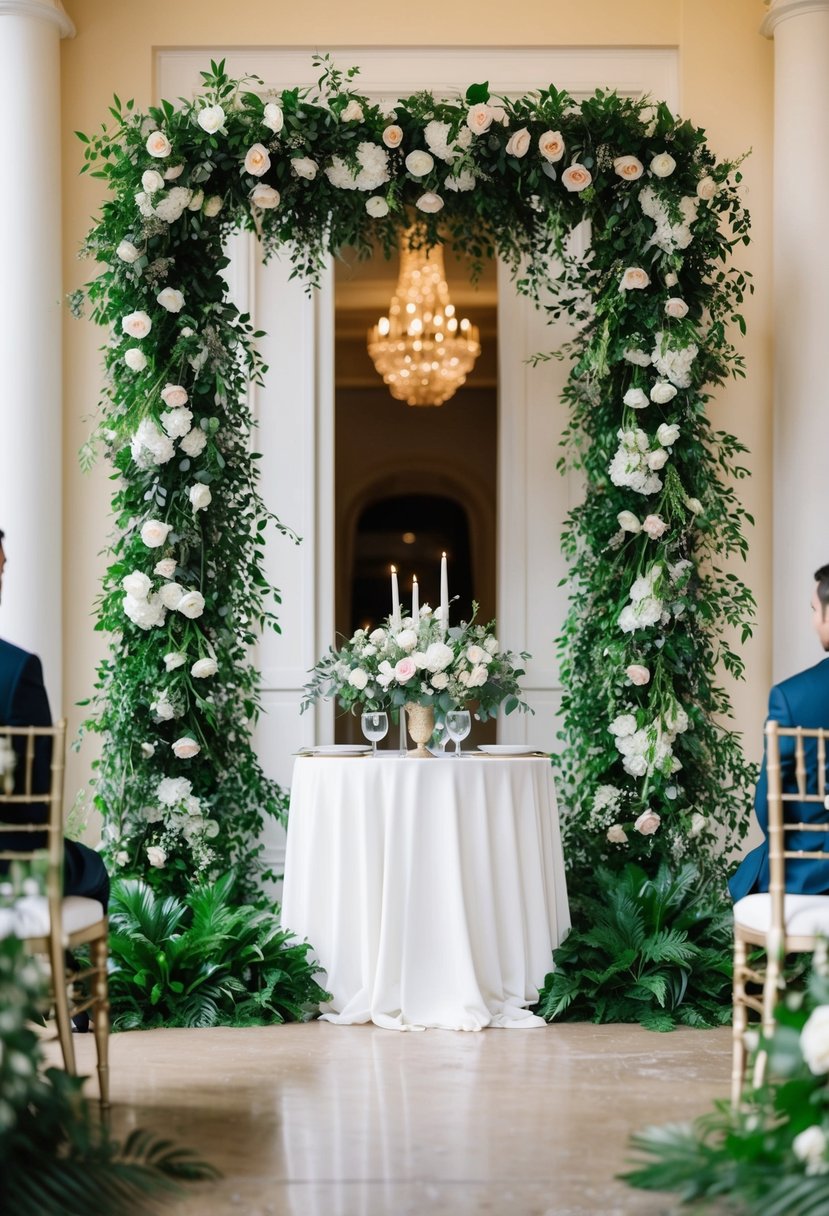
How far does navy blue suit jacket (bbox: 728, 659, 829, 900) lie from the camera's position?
12.1 feet

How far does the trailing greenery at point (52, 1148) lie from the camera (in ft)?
8.48

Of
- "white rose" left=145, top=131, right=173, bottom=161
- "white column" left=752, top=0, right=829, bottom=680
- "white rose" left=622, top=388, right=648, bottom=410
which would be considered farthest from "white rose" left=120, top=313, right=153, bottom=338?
"white column" left=752, top=0, right=829, bottom=680

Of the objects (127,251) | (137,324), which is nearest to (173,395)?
(137,324)

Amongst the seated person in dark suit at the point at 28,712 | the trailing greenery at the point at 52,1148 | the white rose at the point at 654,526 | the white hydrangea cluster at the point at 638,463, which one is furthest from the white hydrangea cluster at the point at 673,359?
the trailing greenery at the point at 52,1148

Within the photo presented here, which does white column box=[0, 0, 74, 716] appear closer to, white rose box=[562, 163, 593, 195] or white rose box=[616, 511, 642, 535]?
white rose box=[562, 163, 593, 195]

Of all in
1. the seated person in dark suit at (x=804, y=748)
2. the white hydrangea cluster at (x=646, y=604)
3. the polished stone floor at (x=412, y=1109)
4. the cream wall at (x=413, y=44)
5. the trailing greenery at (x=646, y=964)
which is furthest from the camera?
the cream wall at (x=413, y=44)

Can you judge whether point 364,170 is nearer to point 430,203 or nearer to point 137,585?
point 430,203

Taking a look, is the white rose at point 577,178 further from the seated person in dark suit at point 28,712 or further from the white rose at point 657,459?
the seated person in dark suit at point 28,712

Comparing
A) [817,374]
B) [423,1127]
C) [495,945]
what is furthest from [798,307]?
[423,1127]

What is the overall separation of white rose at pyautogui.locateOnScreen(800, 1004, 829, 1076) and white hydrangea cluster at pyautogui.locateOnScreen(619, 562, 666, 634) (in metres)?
2.88

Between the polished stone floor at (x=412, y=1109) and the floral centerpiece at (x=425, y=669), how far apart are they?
118 cm

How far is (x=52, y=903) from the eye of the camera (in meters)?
3.38

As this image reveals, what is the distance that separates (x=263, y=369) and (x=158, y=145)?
3.07 ft

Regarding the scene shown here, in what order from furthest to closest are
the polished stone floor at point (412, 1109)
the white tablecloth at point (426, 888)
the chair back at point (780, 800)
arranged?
the white tablecloth at point (426, 888) → the chair back at point (780, 800) → the polished stone floor at point (412, 1109)
